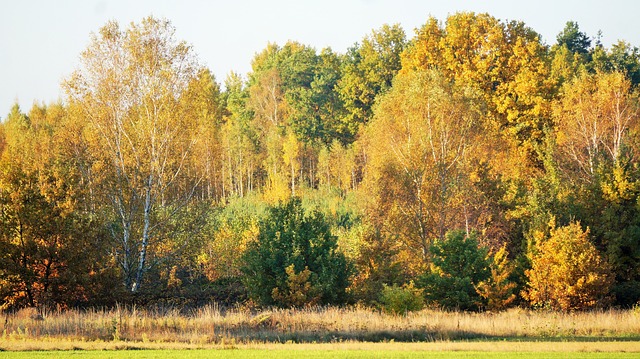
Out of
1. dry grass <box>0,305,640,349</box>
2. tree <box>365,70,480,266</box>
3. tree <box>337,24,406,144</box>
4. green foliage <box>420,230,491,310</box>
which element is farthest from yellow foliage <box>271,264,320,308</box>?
tree <box>337,24,406,144</box>

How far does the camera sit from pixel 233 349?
88.1ft

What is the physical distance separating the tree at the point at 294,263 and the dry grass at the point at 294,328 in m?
4.38

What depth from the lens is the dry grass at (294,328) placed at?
2884 cm

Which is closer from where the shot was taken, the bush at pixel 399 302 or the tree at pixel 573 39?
the bush at pixel 399 302

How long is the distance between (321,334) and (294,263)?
9.52 m

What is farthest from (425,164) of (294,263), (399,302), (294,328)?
(294,328)

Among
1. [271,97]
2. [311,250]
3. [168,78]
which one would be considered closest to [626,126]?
[311,250]

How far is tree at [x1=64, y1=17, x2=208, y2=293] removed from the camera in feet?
144

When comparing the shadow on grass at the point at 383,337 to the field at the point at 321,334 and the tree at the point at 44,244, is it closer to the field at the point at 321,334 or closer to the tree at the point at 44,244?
the field at the point at 321,334

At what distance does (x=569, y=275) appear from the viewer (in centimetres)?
3991

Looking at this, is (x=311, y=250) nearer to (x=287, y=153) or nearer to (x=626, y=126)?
(x=626, y=126)

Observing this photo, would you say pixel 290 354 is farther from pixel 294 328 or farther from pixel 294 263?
pixel 294 263

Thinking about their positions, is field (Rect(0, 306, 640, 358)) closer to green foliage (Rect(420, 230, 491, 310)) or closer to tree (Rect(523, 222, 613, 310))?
tree (Rect(523, 222, 613, 310))

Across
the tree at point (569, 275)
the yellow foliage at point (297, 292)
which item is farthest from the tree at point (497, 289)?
the yellow foliage at point (297, 292)
